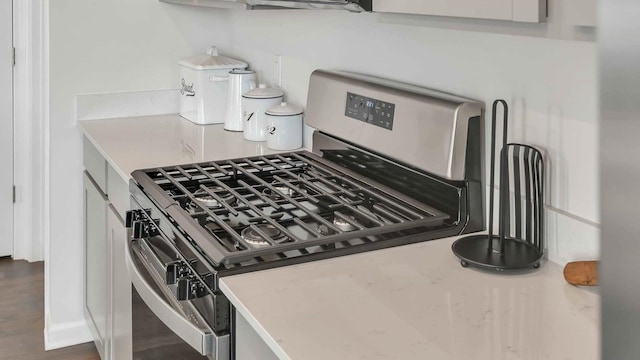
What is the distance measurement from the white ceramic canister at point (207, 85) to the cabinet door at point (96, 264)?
1.57ft

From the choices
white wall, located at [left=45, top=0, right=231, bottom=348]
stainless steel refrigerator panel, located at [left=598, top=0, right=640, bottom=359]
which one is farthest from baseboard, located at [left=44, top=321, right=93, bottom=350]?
stainless steel refrigerator panel, located at [left=598, top=0, right=640, bottom=359]

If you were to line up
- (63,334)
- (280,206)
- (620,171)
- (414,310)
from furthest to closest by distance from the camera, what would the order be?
(63,334), (280,206), (414,310), (620,171)

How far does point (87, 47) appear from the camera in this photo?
2.66 m

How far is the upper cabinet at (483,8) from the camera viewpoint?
1032 mm

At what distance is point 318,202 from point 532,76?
0.56 m

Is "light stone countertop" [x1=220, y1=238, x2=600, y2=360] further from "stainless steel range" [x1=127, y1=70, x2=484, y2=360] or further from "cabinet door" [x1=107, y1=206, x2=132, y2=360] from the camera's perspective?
"cabinet door" [x1=107, y1=206, x2=132, y2=360]

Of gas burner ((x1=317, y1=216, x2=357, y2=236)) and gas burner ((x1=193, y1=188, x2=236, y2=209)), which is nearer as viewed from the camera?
gas burner ((x1=317, y1=216, x2=357, y2=236))

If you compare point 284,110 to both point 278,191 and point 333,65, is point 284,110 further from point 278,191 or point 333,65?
point 278,191

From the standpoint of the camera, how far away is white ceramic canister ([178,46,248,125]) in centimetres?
263

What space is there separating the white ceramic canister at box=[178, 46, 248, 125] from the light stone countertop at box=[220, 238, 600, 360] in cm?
146

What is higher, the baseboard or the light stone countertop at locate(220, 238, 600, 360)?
the light stone countertop at locate(220, 238, 600, 360)

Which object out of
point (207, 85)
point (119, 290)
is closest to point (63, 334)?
point (119, 290)

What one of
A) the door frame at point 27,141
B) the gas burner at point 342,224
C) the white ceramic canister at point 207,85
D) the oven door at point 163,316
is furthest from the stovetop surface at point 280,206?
the door frame at point 27,141

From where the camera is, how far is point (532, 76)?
1344 mm
